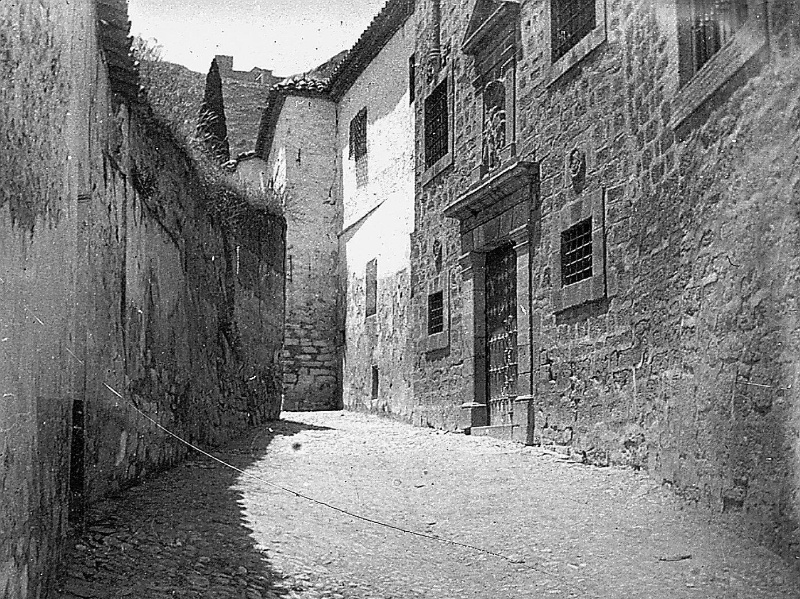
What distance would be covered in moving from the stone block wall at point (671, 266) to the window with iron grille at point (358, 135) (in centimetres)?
744

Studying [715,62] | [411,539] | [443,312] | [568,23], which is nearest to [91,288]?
[411,539]

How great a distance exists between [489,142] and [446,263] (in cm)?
187

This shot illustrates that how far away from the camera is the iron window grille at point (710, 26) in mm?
5887

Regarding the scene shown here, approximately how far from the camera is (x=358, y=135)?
1798 cm

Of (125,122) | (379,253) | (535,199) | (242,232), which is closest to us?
(125,122)

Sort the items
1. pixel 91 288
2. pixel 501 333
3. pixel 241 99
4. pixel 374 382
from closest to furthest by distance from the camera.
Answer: pixel 91 288 < pixel 501 333 < pixel 374 382 < pixel 241 99

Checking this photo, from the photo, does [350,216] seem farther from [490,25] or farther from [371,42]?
[490,25]

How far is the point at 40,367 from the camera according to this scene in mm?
3273

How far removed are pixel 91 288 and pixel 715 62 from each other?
3.99 metres

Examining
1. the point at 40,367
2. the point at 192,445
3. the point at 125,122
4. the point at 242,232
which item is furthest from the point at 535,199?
the point at 40,367

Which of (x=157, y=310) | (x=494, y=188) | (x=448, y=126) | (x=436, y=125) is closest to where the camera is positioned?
(x=157, y=310)

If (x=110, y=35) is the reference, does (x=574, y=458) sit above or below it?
below

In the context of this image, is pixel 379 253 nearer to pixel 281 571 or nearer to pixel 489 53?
pixel 489 53

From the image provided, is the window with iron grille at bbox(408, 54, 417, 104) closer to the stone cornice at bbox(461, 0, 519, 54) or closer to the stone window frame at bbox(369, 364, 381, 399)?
the stone cornice at bbox(461, 0, 519, 54)
